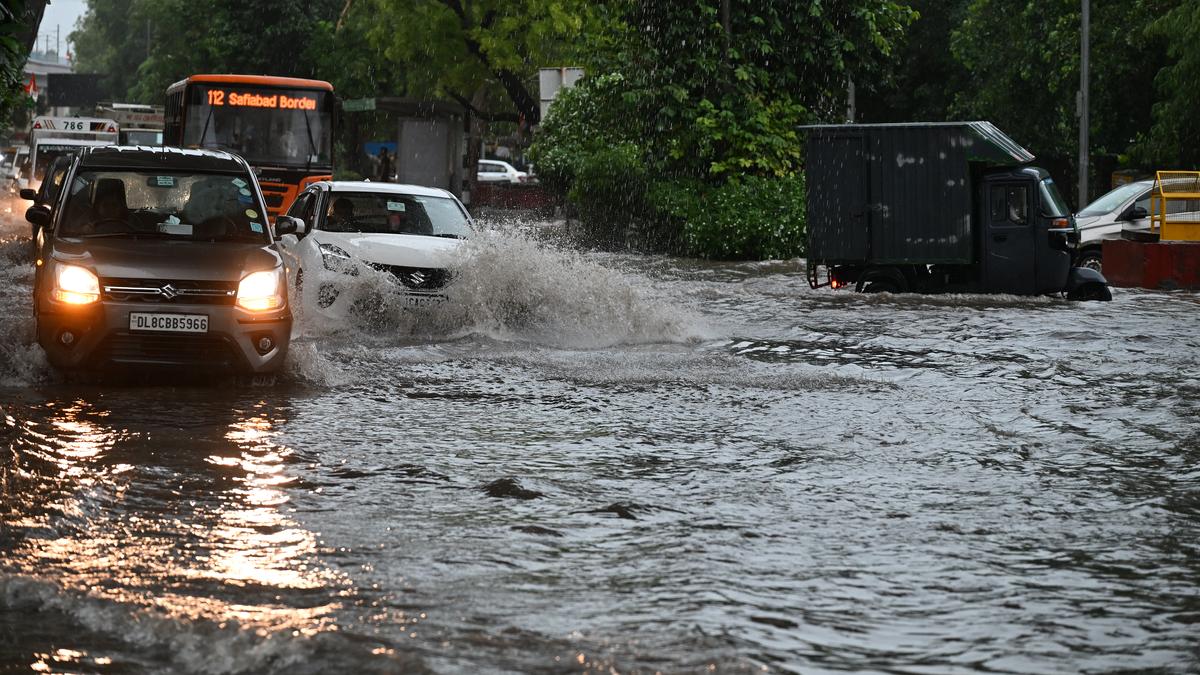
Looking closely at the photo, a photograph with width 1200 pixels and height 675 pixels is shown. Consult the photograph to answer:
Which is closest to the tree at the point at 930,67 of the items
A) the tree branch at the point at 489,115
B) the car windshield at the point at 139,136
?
the tree branch at the point at 489,115

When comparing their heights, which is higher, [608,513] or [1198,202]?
[1198,202]

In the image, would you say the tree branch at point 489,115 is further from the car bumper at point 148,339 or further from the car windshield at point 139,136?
the car bumper at point 148,339

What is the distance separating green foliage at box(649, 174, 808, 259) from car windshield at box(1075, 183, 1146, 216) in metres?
6.25

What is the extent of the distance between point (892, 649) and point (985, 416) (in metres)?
5.86

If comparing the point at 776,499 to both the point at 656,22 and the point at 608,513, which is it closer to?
the point at 608,513

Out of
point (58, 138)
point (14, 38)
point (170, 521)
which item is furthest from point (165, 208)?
point (58, 138)

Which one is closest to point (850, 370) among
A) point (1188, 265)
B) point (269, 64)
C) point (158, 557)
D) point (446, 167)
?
point (158, 557)

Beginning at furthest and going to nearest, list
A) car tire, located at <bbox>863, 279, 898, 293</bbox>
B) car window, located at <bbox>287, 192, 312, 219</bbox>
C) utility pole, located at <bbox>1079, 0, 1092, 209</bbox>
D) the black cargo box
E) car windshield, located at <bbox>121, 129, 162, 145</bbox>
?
1. car windshield, located at <bbox>121, 129, 162, 145</bbox>
2. utility pole, located at <bbox>1079, 0, 1092, 209</bbox>
3. car tire, located at <bbox>863, 279, 898, 293</bbox>
4. the black cargo box
5. car window, located at <bbox>287, 192, 312, 219</bbox>

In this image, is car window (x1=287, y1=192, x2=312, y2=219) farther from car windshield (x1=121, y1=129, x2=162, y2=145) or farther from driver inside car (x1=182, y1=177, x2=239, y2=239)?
car windshield (x1=121, y1=129, x2=162, y2=145)

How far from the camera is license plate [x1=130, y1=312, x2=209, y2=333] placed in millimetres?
11250

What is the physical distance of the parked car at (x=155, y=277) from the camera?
11.2 m

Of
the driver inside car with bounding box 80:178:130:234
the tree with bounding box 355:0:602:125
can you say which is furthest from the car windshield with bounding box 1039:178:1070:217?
the tree with bounding box 355:0:602:125

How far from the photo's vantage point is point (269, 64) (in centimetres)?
6575

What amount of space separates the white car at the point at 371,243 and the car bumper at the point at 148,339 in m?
3.41
